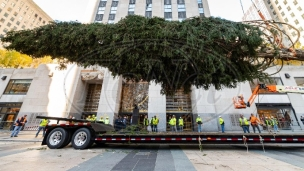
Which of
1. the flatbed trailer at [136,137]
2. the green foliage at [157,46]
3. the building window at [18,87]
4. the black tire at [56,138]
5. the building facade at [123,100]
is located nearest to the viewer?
the flatbed trailer at [136,137]

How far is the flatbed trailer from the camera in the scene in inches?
237

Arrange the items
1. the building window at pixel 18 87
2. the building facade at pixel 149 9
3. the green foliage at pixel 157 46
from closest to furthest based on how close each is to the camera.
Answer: the green foliage at pixel 157 46 < the building window at pixel 18 87 < the building facade at pixel 149 9

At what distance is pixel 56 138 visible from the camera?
255 inches

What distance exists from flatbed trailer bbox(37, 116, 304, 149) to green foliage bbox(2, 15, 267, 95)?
9.95 ft

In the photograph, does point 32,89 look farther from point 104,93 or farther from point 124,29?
point 124,29

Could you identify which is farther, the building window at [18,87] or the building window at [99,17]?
the building window at [99,17]

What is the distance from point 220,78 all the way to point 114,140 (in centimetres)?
628

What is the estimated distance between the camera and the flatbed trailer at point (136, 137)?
19.7 feet

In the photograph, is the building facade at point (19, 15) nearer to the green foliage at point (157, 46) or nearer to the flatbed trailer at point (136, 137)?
the green foliage at point (157, 46)

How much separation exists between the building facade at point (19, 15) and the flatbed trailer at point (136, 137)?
61152mm

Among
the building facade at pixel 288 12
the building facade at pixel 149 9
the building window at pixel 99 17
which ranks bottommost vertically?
the building window at pixel 99 17

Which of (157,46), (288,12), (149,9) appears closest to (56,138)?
(157,46)

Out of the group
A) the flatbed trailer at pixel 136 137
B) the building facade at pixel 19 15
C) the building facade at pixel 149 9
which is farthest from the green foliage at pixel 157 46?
the building facade at pixel 19 15

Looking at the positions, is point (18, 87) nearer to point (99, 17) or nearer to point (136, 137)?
point (99, 17)
